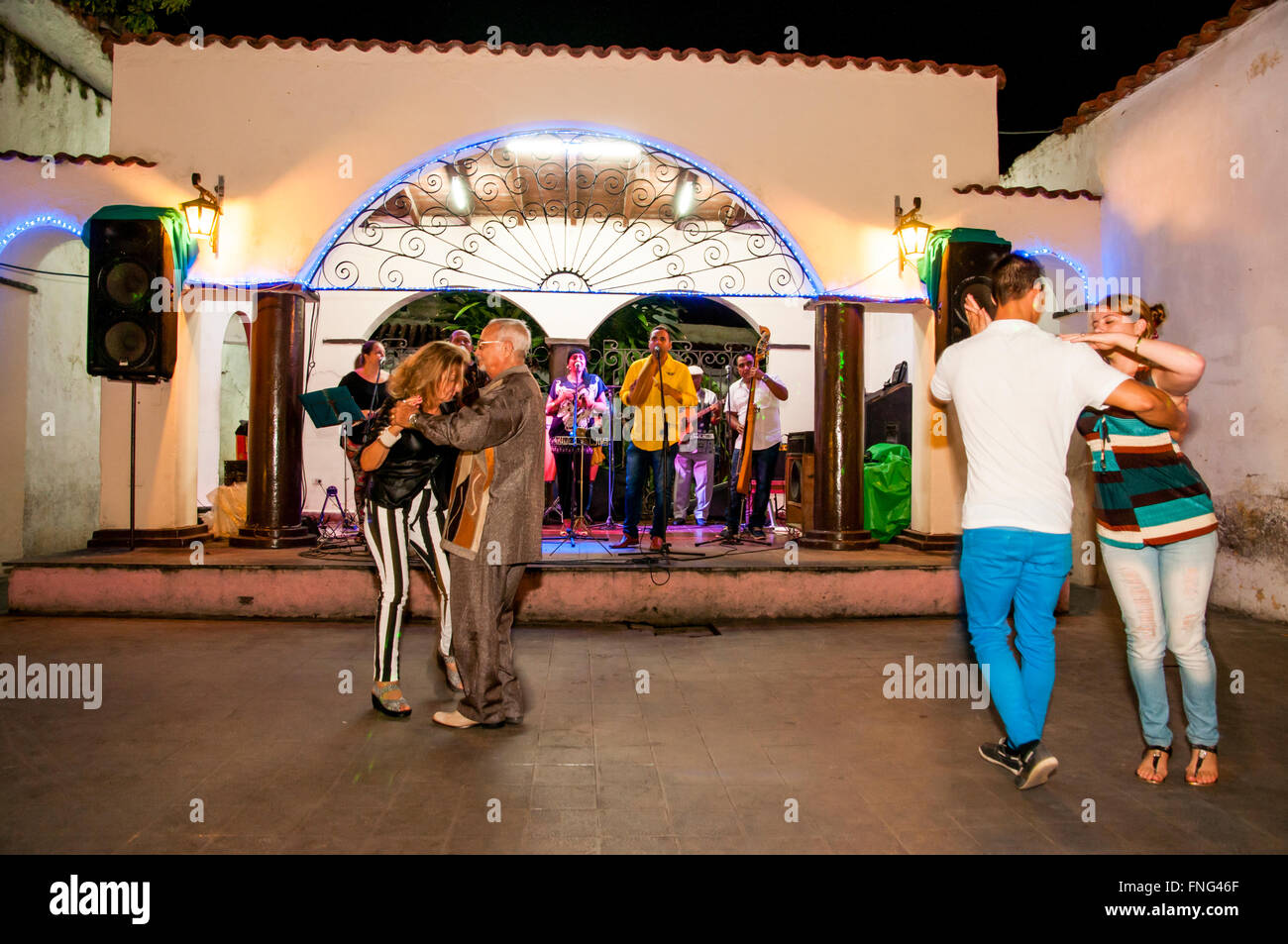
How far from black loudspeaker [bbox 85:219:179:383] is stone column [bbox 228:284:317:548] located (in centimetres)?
82

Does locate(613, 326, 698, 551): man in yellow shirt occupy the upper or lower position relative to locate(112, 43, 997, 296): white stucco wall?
lower

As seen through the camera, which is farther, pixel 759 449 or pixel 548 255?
pixel 548 255

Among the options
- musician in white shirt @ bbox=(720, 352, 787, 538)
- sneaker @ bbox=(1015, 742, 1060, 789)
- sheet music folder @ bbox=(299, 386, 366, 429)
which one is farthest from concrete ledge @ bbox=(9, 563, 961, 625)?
sneaker @ bbox=(1015, 742, 1060, 789)

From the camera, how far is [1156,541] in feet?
10.1

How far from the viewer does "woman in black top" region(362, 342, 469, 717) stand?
3732 millimetres

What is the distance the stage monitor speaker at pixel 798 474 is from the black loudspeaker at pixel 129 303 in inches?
232

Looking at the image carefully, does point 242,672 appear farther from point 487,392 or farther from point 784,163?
point 784,163

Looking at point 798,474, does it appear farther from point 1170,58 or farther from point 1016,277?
point 1016,277

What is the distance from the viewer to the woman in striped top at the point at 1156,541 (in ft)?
9.98

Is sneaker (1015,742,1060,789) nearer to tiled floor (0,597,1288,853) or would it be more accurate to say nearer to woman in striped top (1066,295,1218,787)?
tiled floor (0,597,1288,853)

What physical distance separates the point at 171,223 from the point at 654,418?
4121 millimetres

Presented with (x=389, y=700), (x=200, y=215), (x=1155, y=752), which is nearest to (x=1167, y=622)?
(x=1155, y=752)

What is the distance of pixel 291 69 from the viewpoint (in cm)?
716
